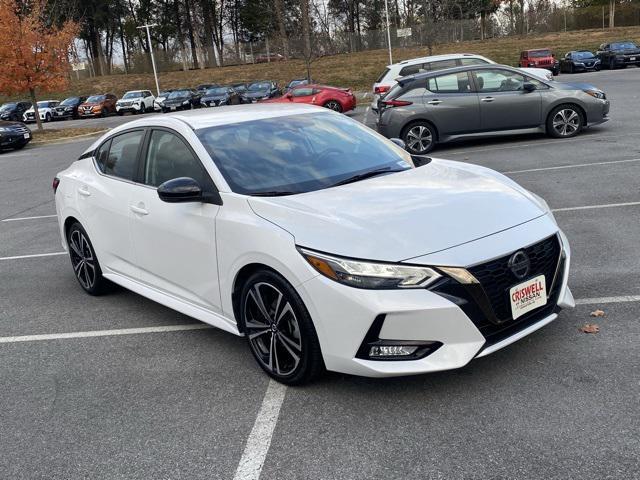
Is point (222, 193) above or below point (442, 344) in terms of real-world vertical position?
above

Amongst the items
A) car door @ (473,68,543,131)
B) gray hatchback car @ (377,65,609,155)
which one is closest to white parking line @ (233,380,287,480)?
gray hatchback car @ (377,65,609,155)

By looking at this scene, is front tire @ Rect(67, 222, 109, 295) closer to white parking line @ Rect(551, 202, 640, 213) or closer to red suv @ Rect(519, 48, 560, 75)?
white parking line @ Rect(551, 202, 640, 213)

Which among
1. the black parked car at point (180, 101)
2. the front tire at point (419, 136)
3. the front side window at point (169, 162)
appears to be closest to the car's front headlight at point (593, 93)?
the front tire at point (419, 136)

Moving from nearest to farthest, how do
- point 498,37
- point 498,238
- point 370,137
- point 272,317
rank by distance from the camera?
point 498,238 < point 272,317 < point 370,137 < point 498,37

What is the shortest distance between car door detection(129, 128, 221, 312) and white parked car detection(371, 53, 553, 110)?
1221 cm

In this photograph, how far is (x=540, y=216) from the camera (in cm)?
383

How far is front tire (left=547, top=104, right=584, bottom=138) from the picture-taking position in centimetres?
1250

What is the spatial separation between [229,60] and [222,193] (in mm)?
63230

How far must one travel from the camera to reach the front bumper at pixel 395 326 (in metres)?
3.23

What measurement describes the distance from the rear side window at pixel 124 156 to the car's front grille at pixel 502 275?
115 inches

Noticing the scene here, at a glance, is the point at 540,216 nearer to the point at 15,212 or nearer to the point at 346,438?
the point at 346,438

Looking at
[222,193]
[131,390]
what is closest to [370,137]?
[222,193]

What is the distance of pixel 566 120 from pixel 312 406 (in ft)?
35.0

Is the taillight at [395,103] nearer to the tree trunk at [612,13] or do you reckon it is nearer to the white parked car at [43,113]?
the white parked car at [43,113]
